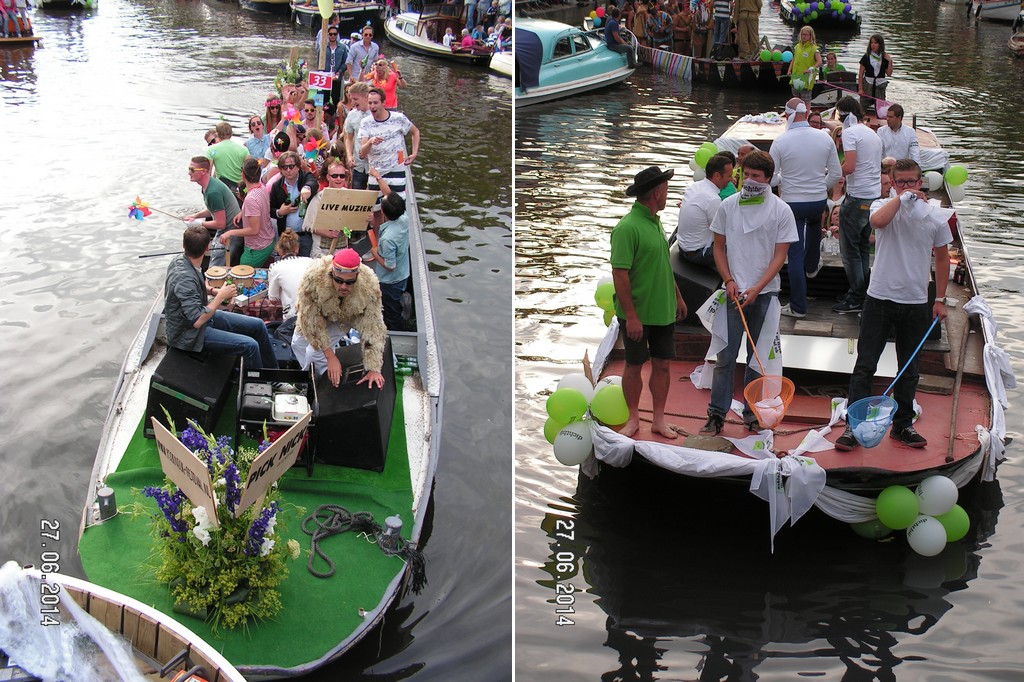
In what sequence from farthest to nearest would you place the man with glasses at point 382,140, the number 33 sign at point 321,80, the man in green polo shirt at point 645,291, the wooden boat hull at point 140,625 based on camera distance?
the number 33 sign at point 321,80 < the man with glasses at point 382,140 < the man in green polo shirt at point 645,291 < the wooden boat hull at point 140,625

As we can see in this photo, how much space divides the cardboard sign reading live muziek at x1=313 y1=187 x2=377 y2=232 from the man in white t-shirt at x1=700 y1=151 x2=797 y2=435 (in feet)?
10.9

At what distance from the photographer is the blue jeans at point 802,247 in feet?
24.6

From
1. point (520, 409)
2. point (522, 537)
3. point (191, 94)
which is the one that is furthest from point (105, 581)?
point (191, 94)

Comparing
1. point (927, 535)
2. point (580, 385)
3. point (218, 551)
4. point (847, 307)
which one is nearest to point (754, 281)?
point (580, 385)

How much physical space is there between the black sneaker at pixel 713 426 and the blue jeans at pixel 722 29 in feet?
59.8

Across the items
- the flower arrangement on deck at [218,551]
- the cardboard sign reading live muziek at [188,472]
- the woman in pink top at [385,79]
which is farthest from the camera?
the woman in pink top at [385,79]

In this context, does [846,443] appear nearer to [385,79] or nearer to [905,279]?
[905,279]

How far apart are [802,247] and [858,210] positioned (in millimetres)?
601

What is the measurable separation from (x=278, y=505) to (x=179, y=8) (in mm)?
33639

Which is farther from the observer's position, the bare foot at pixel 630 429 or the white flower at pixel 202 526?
the bare foot at pixel 630 429

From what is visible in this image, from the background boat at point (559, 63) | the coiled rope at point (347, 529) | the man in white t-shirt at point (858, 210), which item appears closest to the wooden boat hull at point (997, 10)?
the background boat at point (559, 63)

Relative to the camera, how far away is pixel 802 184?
7594 millimetres

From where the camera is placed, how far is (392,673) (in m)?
5.27

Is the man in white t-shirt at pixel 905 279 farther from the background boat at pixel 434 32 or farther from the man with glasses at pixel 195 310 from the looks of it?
the background boat at pixel 434 32
